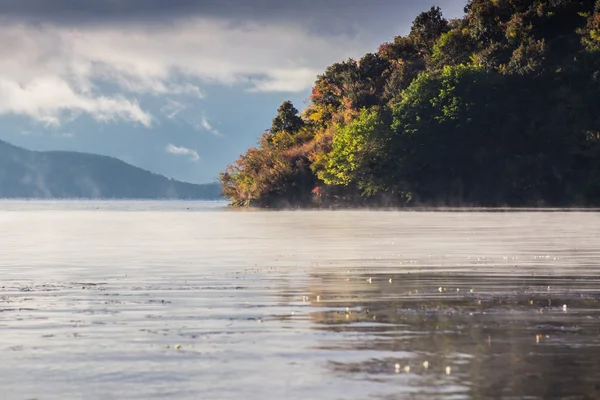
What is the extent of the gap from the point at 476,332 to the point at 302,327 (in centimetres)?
218

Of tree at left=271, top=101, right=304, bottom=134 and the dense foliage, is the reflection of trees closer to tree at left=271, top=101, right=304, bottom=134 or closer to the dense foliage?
the dense foliage

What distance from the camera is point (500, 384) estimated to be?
34.8 ft

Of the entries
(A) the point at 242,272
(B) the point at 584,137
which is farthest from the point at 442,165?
(A) the point at 242,272

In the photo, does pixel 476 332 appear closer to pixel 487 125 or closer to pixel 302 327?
pixel 302 327

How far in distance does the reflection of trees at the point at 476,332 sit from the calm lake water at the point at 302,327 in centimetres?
3

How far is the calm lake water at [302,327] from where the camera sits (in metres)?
10.8

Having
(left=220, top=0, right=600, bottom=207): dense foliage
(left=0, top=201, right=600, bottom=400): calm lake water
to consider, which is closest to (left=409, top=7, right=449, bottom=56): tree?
(left=220, top=0, right=600, bottom=207): dense foliage

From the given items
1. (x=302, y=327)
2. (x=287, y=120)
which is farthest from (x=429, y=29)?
(x=302, y=327)

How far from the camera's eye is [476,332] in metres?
14.2

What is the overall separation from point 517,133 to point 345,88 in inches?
867

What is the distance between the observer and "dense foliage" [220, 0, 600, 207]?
10750 cm

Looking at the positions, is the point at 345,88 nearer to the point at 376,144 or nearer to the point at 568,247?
the point at 376,144

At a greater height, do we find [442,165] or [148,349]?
[442,165]

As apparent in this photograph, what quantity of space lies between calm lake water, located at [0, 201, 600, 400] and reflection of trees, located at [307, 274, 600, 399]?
26mm
